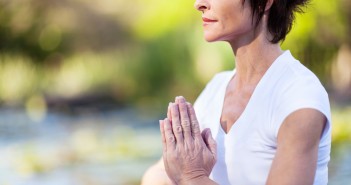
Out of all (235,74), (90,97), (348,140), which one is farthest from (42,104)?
(235,74)

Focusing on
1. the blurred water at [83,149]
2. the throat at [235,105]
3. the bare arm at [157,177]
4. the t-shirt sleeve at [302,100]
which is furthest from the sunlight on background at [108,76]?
the t-shirt sleeve at [302,100]

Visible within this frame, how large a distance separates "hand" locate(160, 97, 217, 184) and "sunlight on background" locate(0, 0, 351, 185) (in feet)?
9.78

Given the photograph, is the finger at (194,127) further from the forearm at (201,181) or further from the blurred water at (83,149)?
the blurred water at (83,149)

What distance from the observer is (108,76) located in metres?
8.21

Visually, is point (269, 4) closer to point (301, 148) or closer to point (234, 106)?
point (234, 106)

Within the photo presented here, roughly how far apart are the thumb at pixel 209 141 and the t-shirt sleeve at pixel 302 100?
133 mm

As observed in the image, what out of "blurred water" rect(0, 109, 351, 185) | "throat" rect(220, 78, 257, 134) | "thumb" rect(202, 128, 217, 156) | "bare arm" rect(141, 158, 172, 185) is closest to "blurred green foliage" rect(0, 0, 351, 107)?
"blurred water" rect(0, 109, 351, 185)

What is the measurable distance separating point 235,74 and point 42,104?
6207mm

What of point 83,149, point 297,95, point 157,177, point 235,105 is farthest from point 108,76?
point 297,95

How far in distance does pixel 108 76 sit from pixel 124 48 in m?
1.00

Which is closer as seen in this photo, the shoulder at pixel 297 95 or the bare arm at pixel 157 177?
the shoulder at pixel 297 95

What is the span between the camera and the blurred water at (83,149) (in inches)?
175

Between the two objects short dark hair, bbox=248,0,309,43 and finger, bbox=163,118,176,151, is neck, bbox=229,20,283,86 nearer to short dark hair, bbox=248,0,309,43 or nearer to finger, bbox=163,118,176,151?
short dark hair, bbox=248,0,309,43

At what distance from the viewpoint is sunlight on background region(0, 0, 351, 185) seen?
207 inches
